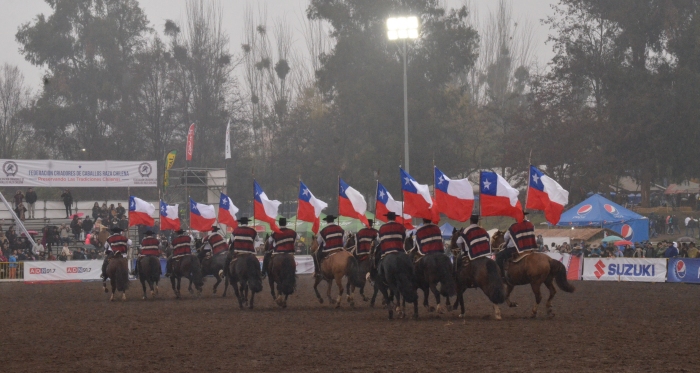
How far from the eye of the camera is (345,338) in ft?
46.8

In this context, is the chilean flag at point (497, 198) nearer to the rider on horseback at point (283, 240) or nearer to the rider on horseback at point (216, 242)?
the rider on horseback at point (283, 240)

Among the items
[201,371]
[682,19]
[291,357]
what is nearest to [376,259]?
[291,357]

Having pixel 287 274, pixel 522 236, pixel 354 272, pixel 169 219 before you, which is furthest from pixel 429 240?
pixel 169 219

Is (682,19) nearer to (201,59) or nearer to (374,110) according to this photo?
(374,110)

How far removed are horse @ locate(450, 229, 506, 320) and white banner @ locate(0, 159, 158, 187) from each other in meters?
31.4

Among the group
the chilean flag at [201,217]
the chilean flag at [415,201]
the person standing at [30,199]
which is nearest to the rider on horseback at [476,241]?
the chilean flag at [415,201]

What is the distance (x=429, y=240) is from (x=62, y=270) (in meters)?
24.9

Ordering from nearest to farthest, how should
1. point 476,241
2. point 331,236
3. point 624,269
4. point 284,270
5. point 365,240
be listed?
point 476,241, point 284,270, point 331,236, point 365,240, point 624,269

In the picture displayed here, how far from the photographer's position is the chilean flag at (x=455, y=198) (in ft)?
64.6

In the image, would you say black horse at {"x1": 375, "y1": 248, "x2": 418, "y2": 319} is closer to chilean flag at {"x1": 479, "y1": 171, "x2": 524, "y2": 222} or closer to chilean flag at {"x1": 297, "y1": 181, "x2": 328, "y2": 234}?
chilean flag at {"x1": 479, "y1": 171, "x2": 524, "y2": 222}

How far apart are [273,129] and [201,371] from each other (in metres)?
63.8

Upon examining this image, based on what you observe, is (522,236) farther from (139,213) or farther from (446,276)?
(139,213)

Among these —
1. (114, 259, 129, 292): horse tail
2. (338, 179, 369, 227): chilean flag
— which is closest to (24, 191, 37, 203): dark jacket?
Answer: (114, 259, 129, 292): horse tail

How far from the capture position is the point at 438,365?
36.5 ft
